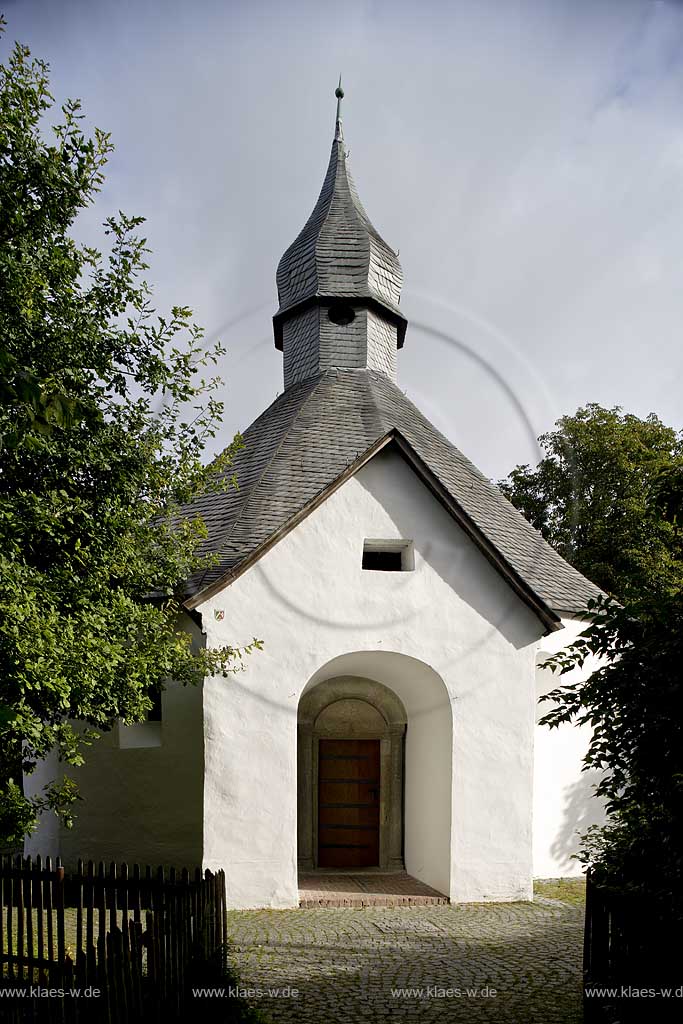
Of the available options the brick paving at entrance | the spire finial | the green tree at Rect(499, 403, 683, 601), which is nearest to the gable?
the brick paving at entrance

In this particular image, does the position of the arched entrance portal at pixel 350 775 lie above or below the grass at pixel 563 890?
above

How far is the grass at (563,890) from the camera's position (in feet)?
39.7

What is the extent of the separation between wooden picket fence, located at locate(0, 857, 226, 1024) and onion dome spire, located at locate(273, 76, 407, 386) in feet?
40.2

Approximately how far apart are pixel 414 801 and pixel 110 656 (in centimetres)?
684

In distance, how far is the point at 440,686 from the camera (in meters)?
12.4

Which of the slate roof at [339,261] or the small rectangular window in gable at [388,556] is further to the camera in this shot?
the slate roof at [339,261]

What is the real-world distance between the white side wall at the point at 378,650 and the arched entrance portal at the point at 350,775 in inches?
36.2

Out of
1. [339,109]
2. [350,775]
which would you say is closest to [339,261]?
[339,109]

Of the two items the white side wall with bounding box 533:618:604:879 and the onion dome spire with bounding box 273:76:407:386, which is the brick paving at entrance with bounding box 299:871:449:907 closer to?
the white side wall with bounding box 533:618:604:879

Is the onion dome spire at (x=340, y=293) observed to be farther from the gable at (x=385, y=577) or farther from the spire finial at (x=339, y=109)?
the gable at (x=385, y=577)

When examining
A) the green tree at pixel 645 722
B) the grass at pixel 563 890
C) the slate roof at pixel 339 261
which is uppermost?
the slate roof at pixel 339 261

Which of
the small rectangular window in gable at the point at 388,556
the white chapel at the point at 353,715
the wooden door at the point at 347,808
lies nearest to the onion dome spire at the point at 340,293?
the white chapel at the point at 353,715

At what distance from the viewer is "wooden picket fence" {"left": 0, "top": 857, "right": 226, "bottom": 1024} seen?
5.09m

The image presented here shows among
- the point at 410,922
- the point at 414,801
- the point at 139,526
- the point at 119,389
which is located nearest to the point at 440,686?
the point at 414,801
